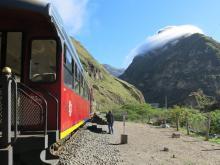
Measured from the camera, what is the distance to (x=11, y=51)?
968 cm

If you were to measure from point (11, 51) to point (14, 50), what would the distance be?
0.08 m

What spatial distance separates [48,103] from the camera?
951cm

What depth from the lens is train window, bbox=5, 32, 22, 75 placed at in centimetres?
969

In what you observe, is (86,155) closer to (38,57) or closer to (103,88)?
(38,57)

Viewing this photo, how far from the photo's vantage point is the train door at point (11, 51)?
959 cm

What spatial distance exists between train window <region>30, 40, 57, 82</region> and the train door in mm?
279

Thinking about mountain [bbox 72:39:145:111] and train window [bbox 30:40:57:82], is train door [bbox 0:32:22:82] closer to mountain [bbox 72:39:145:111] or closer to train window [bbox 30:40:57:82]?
train window [bbox 30:40:57:82]

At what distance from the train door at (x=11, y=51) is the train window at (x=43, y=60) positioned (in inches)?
11.0

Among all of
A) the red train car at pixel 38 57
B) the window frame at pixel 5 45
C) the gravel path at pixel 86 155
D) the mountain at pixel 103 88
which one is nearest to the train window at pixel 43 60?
the red train car at pixel 38 57

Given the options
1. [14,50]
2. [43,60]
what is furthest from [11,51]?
[43,60]

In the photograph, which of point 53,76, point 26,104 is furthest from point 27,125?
point 53,76

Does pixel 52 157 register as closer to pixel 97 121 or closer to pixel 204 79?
pixel 97 121

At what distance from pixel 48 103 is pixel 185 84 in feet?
581

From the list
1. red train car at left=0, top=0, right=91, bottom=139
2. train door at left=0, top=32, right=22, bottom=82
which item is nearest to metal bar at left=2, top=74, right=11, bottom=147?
red train car at left=0, top=0, right=91, bottom=139
